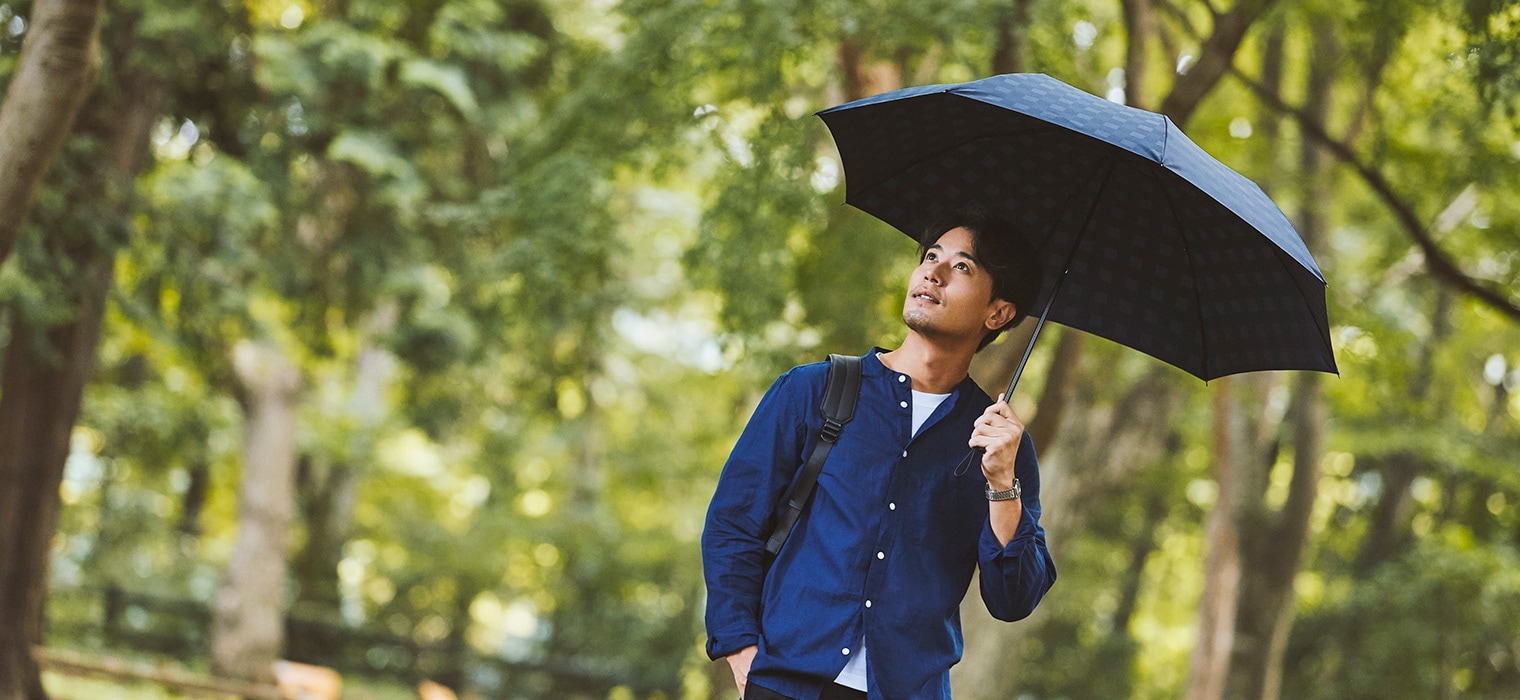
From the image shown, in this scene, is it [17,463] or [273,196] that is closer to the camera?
[17,463]

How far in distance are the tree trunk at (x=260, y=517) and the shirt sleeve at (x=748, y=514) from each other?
11960 millimetres

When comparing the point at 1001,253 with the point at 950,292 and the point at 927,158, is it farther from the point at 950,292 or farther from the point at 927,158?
the point at 927,158

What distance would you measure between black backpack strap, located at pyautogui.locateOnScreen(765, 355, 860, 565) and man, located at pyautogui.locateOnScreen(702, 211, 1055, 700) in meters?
0.02

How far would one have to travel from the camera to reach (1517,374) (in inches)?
700

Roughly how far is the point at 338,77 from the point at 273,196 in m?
1.42

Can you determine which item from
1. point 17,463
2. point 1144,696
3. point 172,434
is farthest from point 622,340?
point 1144,696

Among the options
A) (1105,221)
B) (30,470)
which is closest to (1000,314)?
(1105,221)

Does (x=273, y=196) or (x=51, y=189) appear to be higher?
(x=273, y=196)

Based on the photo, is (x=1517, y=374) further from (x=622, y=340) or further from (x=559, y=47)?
(x=559, y=47)

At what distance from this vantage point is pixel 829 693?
2.47 metres

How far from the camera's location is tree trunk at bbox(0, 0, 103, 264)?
4.79 m

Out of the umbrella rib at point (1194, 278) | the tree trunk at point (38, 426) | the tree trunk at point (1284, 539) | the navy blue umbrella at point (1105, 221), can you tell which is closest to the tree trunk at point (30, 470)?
the tree trunk at point (38, 426)

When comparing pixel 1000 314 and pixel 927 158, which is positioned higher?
pixel 927 158

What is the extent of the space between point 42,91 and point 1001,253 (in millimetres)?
3985
